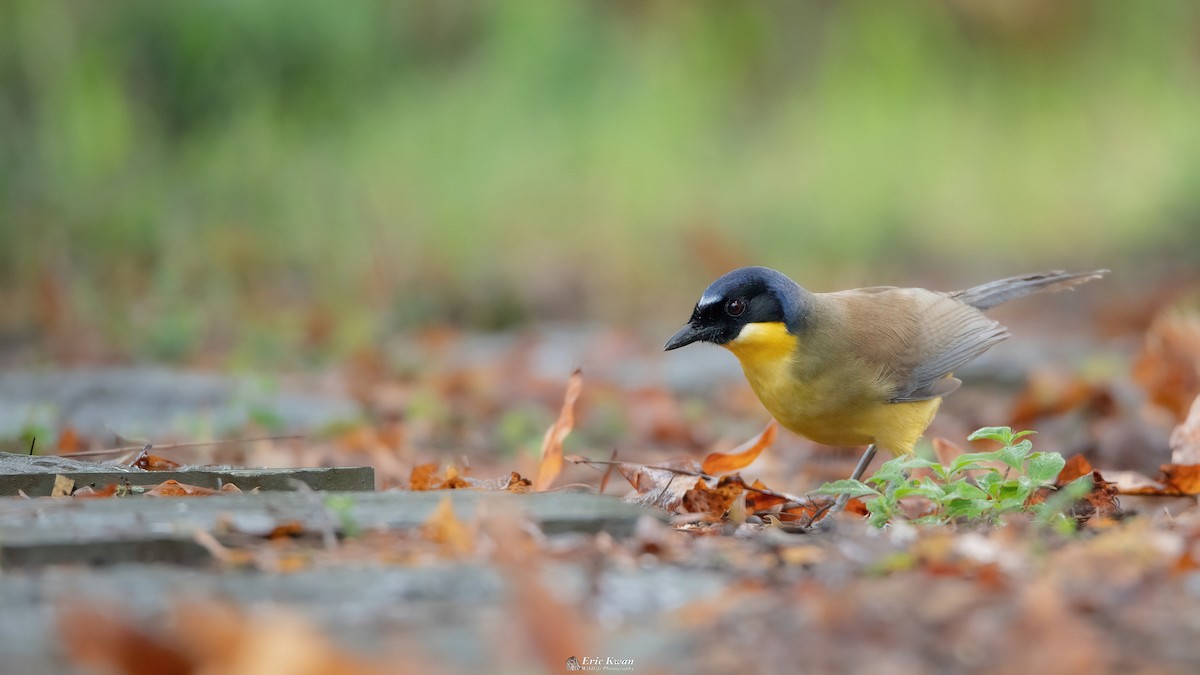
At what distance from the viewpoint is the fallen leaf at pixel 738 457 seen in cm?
435

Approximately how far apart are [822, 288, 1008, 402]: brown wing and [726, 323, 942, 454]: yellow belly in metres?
0.09

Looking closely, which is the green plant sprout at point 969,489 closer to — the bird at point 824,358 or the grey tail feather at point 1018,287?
the bird at point 824,358

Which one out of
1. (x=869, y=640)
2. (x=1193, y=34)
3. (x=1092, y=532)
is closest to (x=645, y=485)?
(x=1092, y=532)

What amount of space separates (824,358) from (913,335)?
1.99ft

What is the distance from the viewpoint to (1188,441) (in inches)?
168

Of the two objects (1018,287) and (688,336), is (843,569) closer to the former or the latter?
(688,336)

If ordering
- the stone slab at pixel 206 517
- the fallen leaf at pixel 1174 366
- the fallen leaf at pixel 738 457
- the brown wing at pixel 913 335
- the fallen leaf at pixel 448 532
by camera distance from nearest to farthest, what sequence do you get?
the stone slab at pixel 206 517
the fallen leaf at pixel 448 532
the fallen leaf at pixel 738 457
the brown wing at pixel 913 335
the fallen leaf at pixel 1174 366

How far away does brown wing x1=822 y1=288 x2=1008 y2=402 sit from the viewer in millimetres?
4973

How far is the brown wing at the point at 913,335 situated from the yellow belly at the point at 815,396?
0.09 meters

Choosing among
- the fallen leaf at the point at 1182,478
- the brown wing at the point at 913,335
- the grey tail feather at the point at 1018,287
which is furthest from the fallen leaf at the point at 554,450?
the grey tail feather at the point at 1018,287

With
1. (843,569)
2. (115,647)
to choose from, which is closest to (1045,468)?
(843,569)

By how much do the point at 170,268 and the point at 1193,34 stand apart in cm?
1317

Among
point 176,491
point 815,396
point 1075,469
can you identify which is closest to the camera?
point 176,491

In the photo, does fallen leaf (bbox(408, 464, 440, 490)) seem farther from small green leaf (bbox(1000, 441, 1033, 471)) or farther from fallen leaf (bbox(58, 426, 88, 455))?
fallen leaf (bbox(58, 426, 88, 455))
